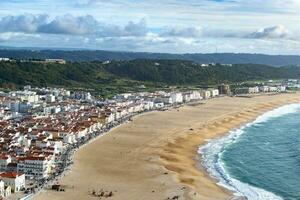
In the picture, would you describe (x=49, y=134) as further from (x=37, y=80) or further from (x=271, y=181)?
(x=37, y=80)

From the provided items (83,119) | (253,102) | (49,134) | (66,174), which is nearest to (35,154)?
(66,174)

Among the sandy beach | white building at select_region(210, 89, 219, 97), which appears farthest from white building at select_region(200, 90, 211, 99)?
the sandy beach

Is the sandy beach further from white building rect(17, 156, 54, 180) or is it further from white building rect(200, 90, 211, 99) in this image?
white building rect(200, 90, 211, 99)

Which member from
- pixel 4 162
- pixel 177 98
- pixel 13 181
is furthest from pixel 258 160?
pixel 177 98

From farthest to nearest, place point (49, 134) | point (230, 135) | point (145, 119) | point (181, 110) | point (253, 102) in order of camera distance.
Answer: point (253, 102), point (181, 110), point (145, 119), point (230, 135), point (49, 134)

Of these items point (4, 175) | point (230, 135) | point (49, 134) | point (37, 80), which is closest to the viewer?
point (4, 175)

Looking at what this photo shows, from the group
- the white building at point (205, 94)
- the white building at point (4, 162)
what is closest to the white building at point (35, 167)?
the white building at point (4, 162)
